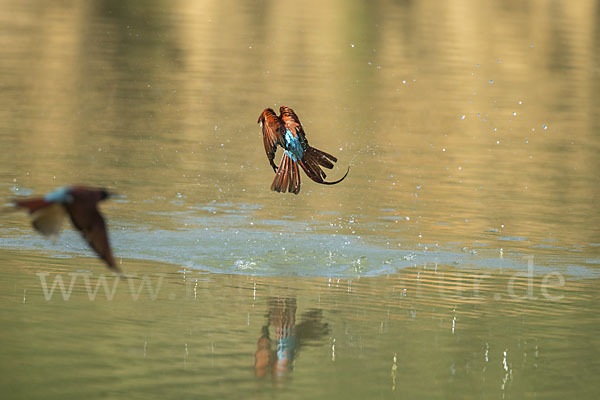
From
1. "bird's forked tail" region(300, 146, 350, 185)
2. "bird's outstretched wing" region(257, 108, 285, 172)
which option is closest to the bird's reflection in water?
"bird's forked tail" region(300, 146, 350, 185)

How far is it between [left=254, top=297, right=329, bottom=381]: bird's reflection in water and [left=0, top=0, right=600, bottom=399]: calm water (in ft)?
0.08

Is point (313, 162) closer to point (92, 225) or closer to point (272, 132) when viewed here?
point (272, 132)

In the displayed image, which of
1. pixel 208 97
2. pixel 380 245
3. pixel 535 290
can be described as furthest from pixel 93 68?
pixel 535 290

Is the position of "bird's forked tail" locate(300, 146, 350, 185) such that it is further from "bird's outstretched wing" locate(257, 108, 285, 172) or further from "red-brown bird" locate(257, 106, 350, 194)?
"bird's outstretched wing" locate(257, 108, 285, 172)

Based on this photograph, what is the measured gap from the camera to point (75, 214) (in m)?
6.10

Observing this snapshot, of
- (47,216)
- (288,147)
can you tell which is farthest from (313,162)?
(47,216)

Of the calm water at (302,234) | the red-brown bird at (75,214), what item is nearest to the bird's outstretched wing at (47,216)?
the red-brown bird at (75,214)

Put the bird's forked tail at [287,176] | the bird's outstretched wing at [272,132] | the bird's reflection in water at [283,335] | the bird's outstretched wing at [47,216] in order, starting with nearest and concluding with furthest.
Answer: the bird's outstretched wing at [47,216]
the bird's reflection in water at [283,335]
the bird's outstretched wing at [272,132]
the bird's forked tail at [287,176]

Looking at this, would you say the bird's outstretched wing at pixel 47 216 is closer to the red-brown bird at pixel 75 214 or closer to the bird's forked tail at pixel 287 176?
the red-brown bird at pixel 75 214

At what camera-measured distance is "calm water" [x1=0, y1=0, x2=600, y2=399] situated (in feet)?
27.3

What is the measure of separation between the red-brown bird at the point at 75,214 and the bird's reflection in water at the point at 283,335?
87.6 inches

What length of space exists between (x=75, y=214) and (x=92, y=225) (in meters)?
0.11

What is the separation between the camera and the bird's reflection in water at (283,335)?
8227mm

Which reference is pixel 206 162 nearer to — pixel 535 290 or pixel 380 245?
pixel 380 245
